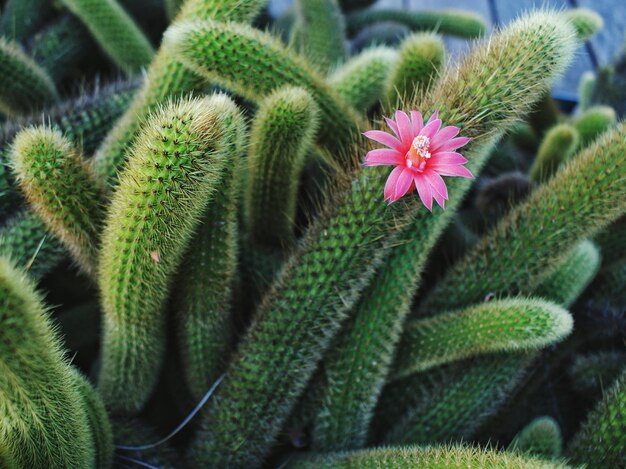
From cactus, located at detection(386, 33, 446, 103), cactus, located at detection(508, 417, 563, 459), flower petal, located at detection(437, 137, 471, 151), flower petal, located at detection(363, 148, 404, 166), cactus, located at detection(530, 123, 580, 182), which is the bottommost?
cactus, located at detection(508, 417, 563, 459)

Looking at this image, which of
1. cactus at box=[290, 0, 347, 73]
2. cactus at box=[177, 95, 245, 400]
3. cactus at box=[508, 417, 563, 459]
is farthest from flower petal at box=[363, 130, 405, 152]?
cactus at box=[290, 0, 347, 73]

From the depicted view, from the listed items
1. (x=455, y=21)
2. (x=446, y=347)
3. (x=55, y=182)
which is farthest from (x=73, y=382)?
(x=455, y=21)

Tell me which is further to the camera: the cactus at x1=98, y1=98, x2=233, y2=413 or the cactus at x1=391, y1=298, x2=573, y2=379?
the cactus at x1=391, y1=298, x2=573, y2=379

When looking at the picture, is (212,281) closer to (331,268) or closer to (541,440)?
(331,268)

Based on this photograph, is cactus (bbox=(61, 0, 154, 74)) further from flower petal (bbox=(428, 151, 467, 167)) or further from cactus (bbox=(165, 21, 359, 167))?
flower petal (bbox=(428, 151, 467, 167))

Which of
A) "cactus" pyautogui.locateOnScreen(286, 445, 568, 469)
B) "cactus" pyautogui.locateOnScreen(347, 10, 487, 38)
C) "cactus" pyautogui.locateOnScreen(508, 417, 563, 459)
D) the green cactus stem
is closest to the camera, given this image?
"cactus" pyautogui.locateOnScreen(286, 445, 568, 469)

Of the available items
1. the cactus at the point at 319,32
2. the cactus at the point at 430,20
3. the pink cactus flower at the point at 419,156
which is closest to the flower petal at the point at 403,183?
the pink cactus flower at the point at 419,156

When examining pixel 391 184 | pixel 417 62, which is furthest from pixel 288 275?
pixel 417 62
